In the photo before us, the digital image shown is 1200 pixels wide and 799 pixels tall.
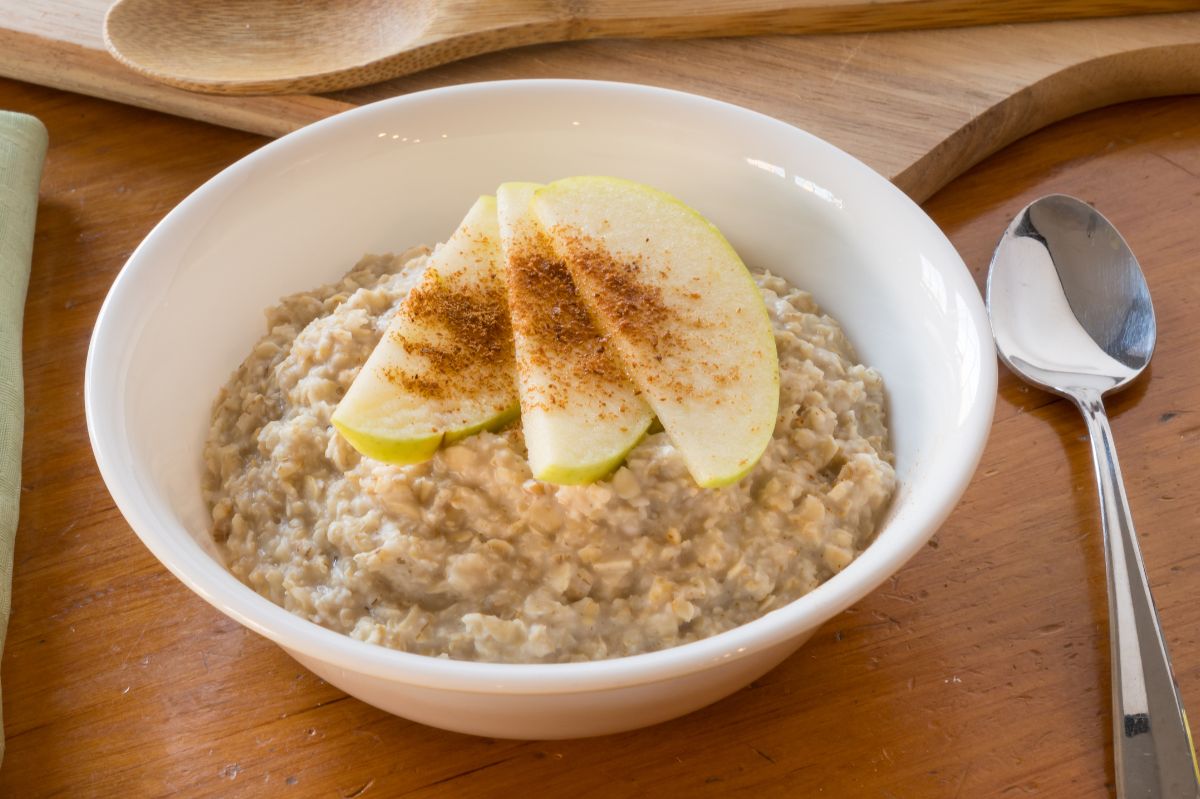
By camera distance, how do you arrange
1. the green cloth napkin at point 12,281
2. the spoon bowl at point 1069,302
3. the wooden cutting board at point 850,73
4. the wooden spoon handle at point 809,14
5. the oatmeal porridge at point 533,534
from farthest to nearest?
the wooden spoon handle at point 809,14 → the wooden cutting board at point 850,73 → the spoon bowl at point 1069,302 → the green cloth napkin at point 12,281 → the oatmeal porridge at point 533,534

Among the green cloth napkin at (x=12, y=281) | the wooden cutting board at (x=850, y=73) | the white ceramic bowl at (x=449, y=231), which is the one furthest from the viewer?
the wooden cutting board at (x=850, y=73)

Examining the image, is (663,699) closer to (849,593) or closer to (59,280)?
(849,593)

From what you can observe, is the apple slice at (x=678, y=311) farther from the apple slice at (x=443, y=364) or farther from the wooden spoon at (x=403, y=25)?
the wooden spoon at (x=403, y=25)

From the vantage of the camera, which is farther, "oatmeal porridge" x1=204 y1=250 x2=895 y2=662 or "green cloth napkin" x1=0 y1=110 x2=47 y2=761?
"green cloth napkin" x1=0 y1=110 x2=47 y2=761

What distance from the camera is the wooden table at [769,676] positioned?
1.44 m

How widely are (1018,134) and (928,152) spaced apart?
346 mm

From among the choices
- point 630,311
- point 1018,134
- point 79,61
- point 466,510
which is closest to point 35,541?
point 466,510

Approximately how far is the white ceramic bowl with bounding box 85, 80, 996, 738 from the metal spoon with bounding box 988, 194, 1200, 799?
1.14 feet

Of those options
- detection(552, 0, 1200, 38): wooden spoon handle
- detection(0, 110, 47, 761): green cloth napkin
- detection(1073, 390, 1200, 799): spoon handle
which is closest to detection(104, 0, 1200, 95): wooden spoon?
detection(552, 0, 1200, 38): wooden spoon handle

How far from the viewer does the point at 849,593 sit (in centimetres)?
123

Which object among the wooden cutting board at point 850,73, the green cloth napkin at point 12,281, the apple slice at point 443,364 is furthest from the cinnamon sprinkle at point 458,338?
the wooden cutting board at point 850,73

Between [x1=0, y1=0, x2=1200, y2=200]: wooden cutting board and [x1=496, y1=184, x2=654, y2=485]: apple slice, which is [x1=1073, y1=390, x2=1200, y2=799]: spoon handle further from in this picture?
[x1=0, y1=0, x2=1200, y2=200]: wooden cutting board

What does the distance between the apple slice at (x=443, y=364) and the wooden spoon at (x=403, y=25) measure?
30.5 inches

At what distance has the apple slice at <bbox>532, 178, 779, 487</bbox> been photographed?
1455 mm
